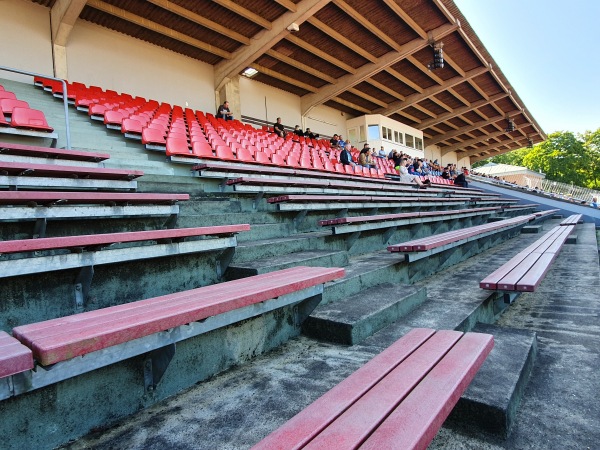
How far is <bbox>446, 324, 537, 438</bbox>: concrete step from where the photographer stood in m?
1.36

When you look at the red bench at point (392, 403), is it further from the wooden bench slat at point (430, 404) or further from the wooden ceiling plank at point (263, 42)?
the wooden ceiling plank at point (263, 42)

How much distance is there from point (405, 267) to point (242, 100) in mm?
11581

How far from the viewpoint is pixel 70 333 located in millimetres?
1106

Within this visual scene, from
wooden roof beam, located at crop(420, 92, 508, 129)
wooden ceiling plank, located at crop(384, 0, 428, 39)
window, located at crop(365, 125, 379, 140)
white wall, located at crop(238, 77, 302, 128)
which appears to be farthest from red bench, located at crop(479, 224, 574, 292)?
wooden roof beam, located at crop(420, 92, 508, 129)

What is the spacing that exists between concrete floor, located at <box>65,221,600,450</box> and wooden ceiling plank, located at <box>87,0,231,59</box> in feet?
33.0

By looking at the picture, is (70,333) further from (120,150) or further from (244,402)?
(120,150)

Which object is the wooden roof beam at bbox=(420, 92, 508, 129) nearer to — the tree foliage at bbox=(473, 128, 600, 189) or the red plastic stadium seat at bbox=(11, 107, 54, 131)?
the red plastic stadium seat at bbox=(11, 107, 54, 131)

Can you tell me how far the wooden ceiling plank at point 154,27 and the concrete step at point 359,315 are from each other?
982 centimetres

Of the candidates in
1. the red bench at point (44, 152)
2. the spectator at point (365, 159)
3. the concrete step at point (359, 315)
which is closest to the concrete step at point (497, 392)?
the concrete step at point (359, 315)

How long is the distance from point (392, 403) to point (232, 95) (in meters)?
12.5

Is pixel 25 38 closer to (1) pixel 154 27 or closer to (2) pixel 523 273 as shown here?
(1) pixel 154 27

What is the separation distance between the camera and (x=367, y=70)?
44.3 feet

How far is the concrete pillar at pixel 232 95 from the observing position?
12.2 m

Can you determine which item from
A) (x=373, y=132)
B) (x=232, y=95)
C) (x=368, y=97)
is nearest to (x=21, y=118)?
(x=232, y=95)
